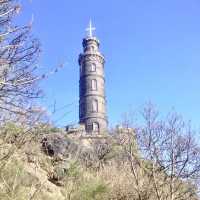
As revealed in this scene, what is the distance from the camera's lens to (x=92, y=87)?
7369cm

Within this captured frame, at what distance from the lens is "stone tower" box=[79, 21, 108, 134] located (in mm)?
71000

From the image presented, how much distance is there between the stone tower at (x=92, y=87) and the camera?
71000 millimetres

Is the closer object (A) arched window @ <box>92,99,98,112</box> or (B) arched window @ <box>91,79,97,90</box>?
(A) arched window @ <box>92,99,98,112</box>

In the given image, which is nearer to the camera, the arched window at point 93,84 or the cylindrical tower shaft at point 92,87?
the cylindrical tower shaft at point 92,87

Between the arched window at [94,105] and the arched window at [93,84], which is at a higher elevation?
the arched window at [93,84]

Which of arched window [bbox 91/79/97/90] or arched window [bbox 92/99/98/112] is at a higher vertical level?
arched window [bbox 91/79/97/90]

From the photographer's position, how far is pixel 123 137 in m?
21.5

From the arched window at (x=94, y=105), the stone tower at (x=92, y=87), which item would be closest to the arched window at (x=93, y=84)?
the stone tower at (x=92, y=87)

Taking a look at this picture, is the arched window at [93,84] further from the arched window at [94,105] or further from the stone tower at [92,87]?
the arched window at [94,105]

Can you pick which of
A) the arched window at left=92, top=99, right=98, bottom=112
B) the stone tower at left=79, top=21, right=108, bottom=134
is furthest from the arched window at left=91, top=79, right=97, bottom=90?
the arched window at left=92, top=99, right=98, bottom=112

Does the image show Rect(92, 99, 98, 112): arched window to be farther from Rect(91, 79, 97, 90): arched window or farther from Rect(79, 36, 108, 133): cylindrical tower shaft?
Rect(91, 79, 97, 90): arched window

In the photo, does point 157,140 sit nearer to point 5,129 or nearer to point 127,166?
point 127,166

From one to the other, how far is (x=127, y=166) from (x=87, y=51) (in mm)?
58075

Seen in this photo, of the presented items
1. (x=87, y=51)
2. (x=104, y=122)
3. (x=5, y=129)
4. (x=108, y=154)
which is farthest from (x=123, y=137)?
(x=87, y=51)
